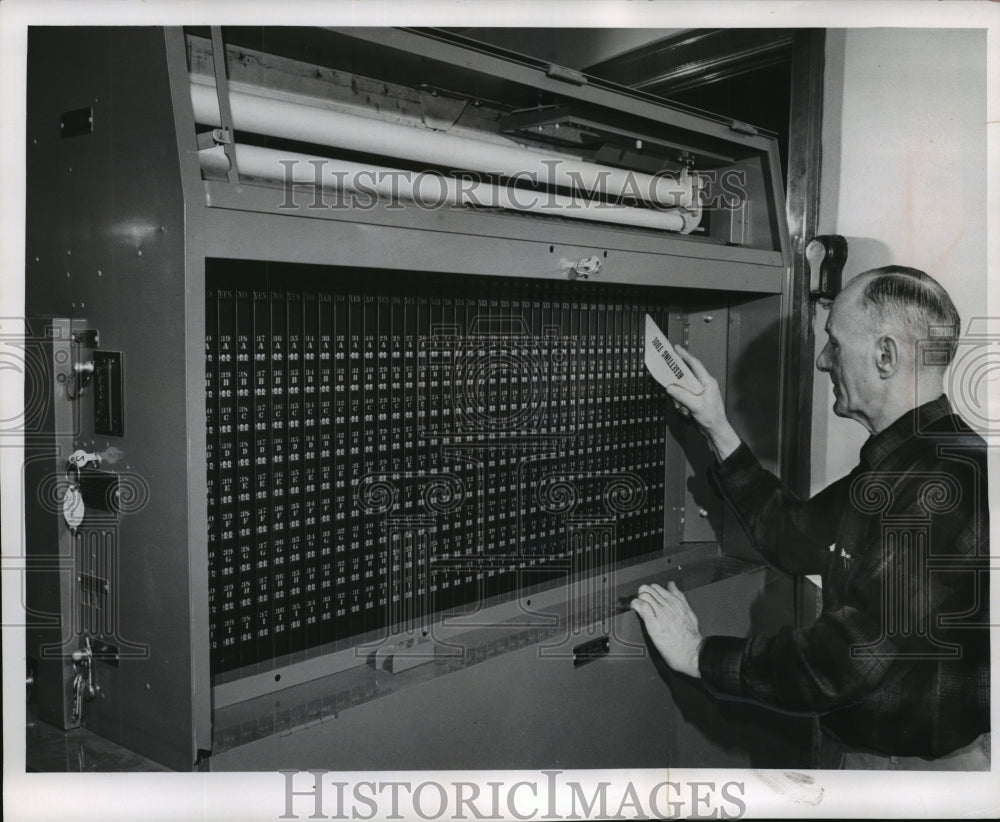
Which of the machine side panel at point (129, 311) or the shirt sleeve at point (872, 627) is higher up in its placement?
the machine side panel at point (129, 311)

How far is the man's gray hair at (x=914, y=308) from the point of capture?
Result: 1729mm

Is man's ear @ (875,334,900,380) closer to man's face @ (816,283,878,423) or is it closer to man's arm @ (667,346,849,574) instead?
man's face @ (816,283,878,423)

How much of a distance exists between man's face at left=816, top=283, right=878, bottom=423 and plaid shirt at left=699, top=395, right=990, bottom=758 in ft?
0.27

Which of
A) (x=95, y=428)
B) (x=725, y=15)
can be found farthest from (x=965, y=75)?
(x=95, y=428)

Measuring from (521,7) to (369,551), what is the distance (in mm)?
965

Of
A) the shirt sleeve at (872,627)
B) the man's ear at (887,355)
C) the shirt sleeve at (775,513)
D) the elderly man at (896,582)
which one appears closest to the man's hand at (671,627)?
the elderly man at (896,582)

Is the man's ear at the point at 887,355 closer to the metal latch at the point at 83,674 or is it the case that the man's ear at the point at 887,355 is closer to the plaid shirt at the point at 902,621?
the plaid shirt at the point at 902,621

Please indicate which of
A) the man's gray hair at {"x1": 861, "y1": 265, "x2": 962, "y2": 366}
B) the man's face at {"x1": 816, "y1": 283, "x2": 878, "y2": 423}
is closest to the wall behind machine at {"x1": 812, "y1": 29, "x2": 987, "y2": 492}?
the man's gray hair at {"x1": 861, "y1": 265, "x2": 962, "y2": 366}

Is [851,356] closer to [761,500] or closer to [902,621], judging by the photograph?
[761,500]

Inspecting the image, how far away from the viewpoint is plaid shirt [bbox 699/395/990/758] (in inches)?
65.8

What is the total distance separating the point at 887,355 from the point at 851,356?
70mm

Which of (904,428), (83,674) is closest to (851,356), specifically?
(904,428)

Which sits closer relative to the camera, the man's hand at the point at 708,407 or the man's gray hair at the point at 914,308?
the man's gray hair at the point at 914,308

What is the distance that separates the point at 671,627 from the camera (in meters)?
1.86
